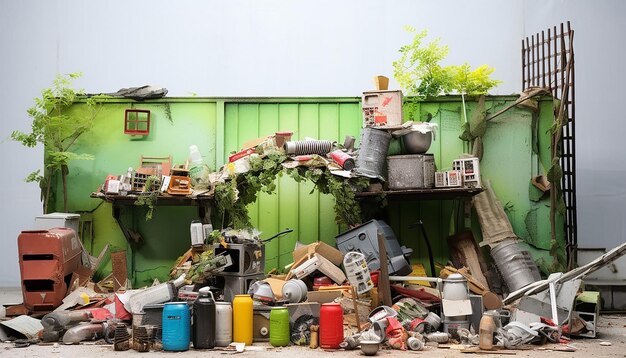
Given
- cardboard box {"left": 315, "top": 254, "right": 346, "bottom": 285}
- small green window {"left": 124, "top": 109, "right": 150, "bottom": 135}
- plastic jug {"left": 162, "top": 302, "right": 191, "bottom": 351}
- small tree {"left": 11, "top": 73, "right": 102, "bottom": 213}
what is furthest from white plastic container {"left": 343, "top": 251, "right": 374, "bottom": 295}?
small tree {"left": 11, "top": 73, "right": 102, "bottom": 213}

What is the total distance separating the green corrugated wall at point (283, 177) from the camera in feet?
30.9

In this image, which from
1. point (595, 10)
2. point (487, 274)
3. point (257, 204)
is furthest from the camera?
point (595, 10)

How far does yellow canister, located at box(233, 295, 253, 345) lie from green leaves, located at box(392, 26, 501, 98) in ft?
13.5

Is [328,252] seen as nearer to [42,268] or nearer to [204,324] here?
[204,324]

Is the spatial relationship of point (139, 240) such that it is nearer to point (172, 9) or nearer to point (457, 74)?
point (172, 9)

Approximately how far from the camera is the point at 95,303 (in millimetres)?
7656

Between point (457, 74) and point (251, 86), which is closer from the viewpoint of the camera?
point (457, 74)

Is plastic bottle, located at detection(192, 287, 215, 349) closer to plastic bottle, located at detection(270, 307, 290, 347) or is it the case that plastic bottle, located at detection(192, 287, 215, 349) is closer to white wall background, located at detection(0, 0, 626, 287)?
plastic bottle, located at detection(270, 307, 290, 347)

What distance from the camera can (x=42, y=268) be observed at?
7840mm

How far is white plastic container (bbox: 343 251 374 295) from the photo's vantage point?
7.35 m

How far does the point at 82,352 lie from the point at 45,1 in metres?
6.60

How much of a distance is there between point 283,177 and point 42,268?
10.3 feet

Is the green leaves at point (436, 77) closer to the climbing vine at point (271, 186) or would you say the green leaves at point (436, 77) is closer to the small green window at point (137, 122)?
the climbing vine at point (271, 186)

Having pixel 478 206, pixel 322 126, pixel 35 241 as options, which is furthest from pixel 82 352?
pixel 478 206
